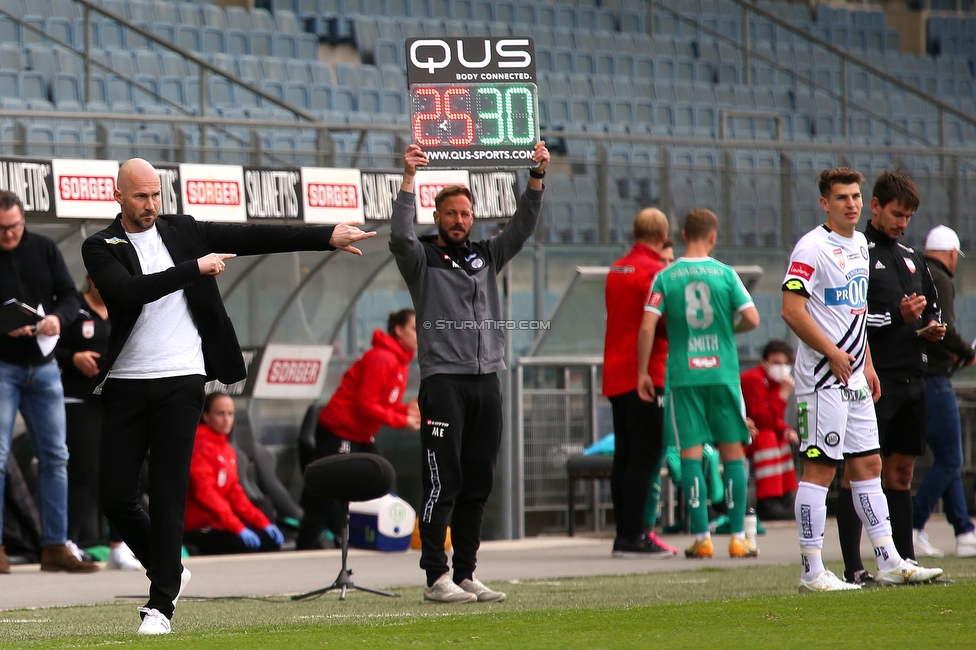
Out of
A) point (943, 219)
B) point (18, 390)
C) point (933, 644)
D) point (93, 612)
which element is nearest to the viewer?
point (933, 644)

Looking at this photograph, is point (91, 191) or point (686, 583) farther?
point (91, 191)

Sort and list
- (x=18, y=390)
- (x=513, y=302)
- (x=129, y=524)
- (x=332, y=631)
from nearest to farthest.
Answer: (x=332, y=631) < (x=129, y=524) < (x=18, y=390) < (x=513, y=302)

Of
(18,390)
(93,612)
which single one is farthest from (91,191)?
(93,612)

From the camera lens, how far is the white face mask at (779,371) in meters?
12.3

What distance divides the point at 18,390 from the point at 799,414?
4.50 m

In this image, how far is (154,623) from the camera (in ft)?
17.5

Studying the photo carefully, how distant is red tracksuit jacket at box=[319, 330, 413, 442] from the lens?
10.1 meters

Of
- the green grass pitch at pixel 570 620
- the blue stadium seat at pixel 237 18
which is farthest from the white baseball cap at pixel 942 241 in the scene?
the blue stadium seat at pixel 237 18

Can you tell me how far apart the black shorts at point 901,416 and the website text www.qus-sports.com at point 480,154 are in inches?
83.0

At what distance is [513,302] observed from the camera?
1141 cm

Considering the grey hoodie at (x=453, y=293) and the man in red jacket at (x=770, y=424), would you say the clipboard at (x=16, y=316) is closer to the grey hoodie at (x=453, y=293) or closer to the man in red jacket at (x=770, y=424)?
the grey hoodie at (x=453, y=293)

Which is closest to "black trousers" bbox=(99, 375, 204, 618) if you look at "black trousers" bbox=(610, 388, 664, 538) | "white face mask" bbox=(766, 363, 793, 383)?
"black trousers" bbox=(610, 388, 664, 538)

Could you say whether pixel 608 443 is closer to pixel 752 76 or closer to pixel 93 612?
pixel 93 612

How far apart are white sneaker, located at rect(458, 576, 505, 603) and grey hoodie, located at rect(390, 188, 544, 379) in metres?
0.99
